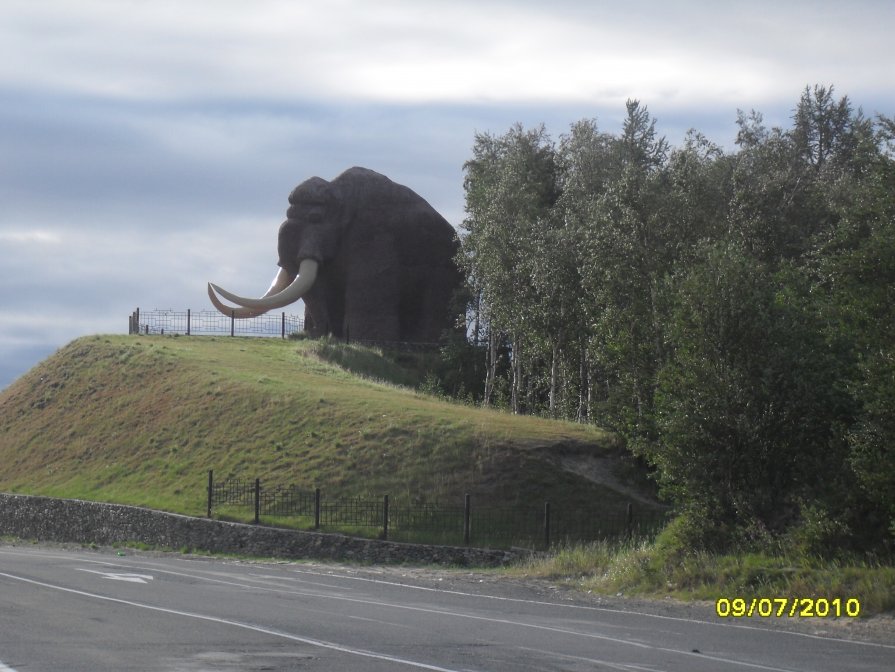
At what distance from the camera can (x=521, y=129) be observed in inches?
2137

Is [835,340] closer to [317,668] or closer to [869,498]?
[869,498]

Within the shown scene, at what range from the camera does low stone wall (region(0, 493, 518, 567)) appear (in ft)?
89.1

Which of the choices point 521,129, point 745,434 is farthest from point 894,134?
point 521,129

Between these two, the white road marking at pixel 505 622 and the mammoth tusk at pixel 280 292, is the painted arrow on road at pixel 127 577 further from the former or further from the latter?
the mammoth tusk at pixel 280 292

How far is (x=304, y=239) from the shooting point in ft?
177

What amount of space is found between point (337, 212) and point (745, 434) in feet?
122

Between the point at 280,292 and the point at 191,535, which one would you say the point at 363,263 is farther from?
the point at 191,535

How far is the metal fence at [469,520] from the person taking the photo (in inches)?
1098

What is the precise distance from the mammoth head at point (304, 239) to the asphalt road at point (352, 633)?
3490 centimetres

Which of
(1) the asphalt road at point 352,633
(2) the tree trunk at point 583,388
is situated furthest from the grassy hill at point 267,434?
(1) the asphalt road at point 352,633
